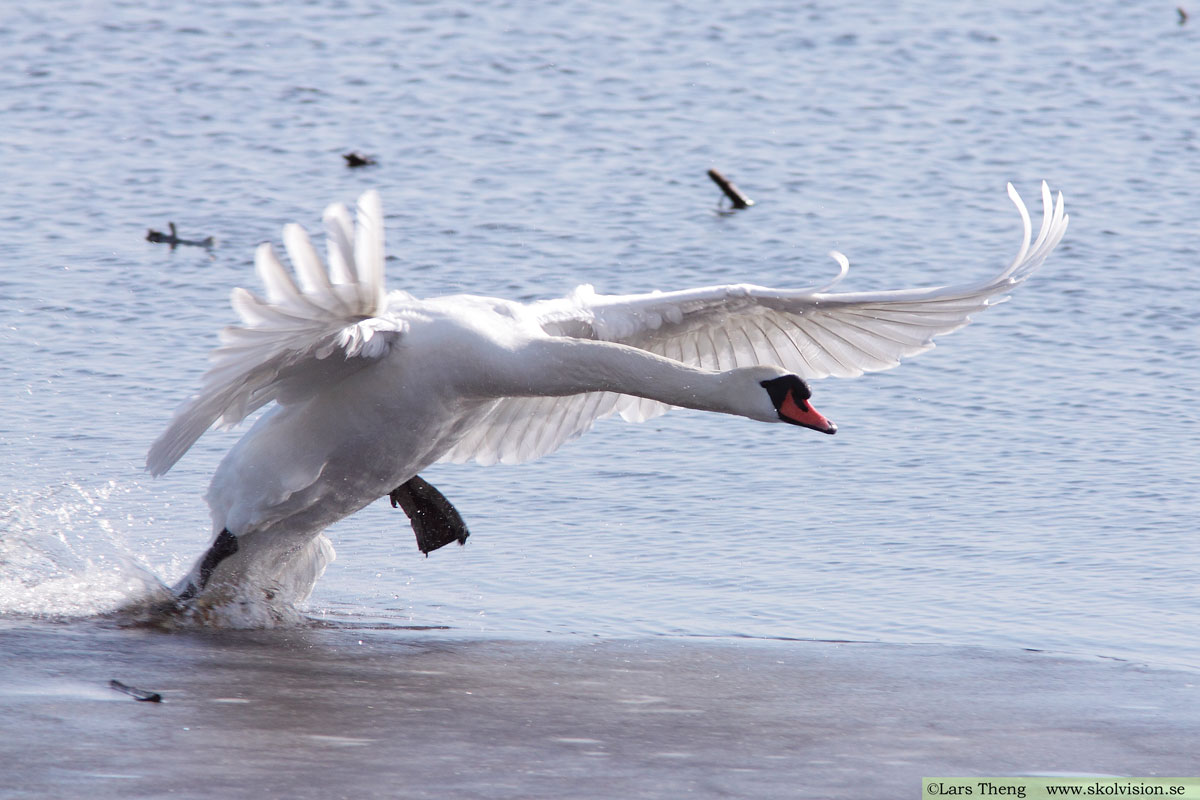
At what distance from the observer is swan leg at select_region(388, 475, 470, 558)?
7.16 m

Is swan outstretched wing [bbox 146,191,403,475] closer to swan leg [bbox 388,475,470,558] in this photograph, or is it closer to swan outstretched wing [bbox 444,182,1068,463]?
swan leg [bbox 388,475,470,558]

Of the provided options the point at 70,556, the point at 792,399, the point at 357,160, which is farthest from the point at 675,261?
the point at 792,399

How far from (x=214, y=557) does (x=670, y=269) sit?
4.92 meters

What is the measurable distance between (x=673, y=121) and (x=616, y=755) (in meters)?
9.77

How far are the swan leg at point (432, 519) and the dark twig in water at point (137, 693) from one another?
71.7 inches

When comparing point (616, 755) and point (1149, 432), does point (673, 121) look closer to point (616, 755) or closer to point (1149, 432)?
point (1149, 432)

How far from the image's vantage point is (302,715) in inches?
212

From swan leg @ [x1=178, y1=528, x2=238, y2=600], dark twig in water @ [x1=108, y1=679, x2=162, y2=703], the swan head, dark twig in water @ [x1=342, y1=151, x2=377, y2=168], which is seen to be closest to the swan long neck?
the swan head

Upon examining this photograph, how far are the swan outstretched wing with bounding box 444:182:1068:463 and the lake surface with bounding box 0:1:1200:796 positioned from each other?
0.43 metres

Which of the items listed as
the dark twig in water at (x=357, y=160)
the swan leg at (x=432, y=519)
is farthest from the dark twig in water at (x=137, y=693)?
the dark twig in water at (x=357, y=160)

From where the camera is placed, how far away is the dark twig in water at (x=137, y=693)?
5.38 meters

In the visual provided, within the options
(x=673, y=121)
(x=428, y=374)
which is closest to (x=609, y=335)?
(x=428, y=374)

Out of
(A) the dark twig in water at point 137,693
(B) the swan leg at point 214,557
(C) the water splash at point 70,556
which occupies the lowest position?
(C) the water splash at point 70,556

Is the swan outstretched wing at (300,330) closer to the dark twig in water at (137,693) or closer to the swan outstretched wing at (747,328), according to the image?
the dark twig in water at (137,693)
